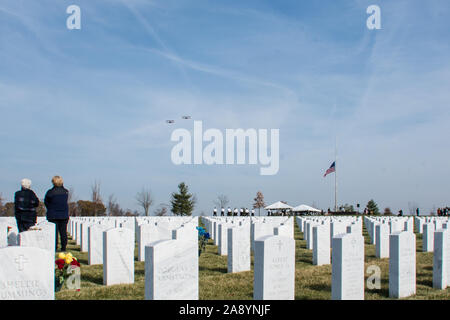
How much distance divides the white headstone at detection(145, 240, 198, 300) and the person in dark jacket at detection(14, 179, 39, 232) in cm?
646

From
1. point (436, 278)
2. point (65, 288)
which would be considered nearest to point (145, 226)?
point (65, 288)

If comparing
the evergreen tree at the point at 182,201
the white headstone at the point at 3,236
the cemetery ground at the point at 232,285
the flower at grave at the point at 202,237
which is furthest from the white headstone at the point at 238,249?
the evergreen tree at the point at 182,201

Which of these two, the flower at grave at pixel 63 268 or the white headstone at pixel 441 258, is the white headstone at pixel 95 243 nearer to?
the flower at grave at pixel 63 268

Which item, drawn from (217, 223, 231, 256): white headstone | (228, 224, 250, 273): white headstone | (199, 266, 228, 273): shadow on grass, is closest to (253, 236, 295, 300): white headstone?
(228, 224, 250, 273): white headstone

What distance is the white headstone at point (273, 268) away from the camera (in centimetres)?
650

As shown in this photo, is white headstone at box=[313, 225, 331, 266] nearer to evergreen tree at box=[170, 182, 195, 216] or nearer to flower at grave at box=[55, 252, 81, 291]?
flower at grave at box=[55, 252, 81, 291]

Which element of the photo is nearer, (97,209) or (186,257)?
(186,257)

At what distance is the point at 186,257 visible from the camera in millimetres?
6309

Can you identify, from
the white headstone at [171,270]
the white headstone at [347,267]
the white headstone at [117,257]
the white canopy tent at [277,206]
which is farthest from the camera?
the white canopy tent at [277,206]

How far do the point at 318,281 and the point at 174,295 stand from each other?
4.47 meters

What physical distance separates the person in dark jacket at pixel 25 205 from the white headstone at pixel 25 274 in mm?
6057

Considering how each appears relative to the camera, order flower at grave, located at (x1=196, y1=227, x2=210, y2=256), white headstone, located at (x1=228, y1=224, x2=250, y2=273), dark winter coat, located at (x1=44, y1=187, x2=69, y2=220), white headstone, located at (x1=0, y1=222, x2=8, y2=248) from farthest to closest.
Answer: flower at grave, located at (x1=196, y1=227, x2=210, y2=256)
dark winter coat, located at (x1=44, y1=187, x2=69, y2=220)
white headstone, located at (x1=0, y1=222, x2=8, y2=248)
white headstone, located at (x1=228, y1=224, x2=250, y2=273)

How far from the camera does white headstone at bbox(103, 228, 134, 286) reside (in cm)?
927
